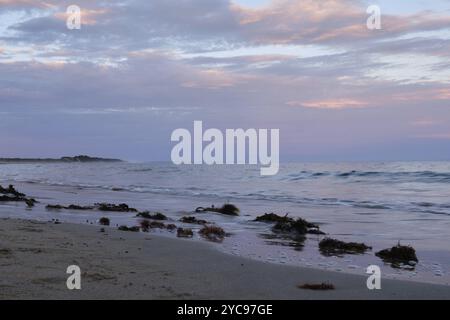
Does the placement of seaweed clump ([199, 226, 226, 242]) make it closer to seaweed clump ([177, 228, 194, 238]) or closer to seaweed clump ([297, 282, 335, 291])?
seaweed clump ([177, 228, 194, 238])

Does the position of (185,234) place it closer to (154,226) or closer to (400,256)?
(154,226)

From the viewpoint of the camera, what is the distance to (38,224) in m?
12.1

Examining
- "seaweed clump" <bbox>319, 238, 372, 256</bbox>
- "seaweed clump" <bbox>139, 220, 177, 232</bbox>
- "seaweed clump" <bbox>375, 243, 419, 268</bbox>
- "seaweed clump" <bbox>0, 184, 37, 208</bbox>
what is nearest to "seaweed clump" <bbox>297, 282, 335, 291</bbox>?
"seaweed clump" <bbox>375, 243, 419, 268</bbox>

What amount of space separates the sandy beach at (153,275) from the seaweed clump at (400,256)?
83.2 inches

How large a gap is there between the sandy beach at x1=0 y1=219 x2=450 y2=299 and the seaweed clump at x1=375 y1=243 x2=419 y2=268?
2114 mm

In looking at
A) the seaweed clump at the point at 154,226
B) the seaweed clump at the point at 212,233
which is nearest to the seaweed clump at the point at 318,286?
the seaweed clump at the point at 212,233

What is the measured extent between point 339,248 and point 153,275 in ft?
16.7

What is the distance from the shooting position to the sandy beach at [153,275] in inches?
236

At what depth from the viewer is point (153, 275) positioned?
7.01m

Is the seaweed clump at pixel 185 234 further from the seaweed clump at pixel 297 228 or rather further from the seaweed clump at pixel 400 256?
the seaweed clump at pixel 400 256

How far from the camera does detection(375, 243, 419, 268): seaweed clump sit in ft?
30.4
